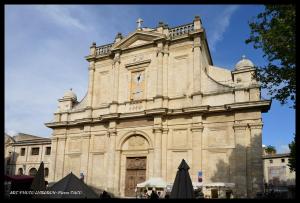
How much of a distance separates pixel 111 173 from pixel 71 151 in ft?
16.4

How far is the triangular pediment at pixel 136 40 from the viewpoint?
2574 centimetres

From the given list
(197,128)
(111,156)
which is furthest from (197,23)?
(111,156)

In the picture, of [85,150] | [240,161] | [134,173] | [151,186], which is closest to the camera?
[151,186]

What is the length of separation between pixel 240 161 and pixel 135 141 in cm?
809

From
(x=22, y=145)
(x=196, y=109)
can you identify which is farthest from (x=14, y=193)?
(x=22, y=145)

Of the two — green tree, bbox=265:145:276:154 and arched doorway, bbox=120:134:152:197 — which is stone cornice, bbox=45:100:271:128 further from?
green tree, bbox=265:145:276:154

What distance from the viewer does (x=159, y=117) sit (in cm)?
2286

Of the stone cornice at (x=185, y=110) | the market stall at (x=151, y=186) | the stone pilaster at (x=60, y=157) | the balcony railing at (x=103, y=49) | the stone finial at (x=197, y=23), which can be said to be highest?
the stone finial at (x=197, y=23)

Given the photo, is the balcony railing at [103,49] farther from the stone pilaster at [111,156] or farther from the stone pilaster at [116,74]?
the stone pilaster at [111,156]

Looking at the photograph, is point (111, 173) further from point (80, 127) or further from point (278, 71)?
point (278, 71)

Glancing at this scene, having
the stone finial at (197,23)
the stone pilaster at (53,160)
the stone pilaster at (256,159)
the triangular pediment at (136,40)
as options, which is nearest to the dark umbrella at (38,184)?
the stone pilaster at (53,160)

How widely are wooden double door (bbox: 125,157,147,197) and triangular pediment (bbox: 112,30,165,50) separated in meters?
9.66

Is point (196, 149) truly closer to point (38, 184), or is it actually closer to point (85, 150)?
point (85, 150)

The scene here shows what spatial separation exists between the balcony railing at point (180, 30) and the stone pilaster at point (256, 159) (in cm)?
924
